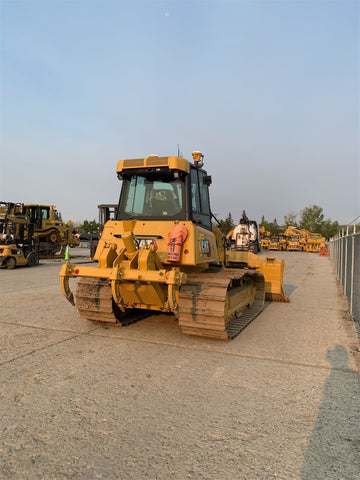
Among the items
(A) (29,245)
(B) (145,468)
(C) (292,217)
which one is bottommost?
(B) (145,468)

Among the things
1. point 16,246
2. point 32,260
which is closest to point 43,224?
point 32,260

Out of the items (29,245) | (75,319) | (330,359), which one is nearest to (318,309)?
(330,359)

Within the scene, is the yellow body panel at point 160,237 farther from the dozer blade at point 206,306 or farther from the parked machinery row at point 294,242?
the parked machinery row at point 294,242

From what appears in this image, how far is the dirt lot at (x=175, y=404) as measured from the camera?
2.44 meters

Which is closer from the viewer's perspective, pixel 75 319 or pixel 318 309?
pixel 75 319

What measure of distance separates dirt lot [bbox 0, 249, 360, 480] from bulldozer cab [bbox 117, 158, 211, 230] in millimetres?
1914

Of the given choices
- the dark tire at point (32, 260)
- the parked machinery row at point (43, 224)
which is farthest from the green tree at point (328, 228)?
the dark tire at point (32, 260)

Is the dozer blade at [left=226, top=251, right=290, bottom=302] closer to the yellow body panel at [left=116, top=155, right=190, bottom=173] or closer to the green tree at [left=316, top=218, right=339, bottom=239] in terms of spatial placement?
the yellow body panel at [left=116, top=155, right=190, bottom=173]

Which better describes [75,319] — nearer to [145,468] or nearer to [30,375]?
[30,375]

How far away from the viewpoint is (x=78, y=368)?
4.12 m

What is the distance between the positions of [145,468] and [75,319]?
4425 mm

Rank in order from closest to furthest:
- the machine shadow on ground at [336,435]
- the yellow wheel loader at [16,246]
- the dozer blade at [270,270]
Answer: the machine shadow on ground at [336,435] → the dozer blade at [270,270] → the yellow wheel loader at [16,246]

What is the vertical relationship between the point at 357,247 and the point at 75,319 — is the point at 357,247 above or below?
above

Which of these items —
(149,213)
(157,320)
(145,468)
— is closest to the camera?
(145,468)
